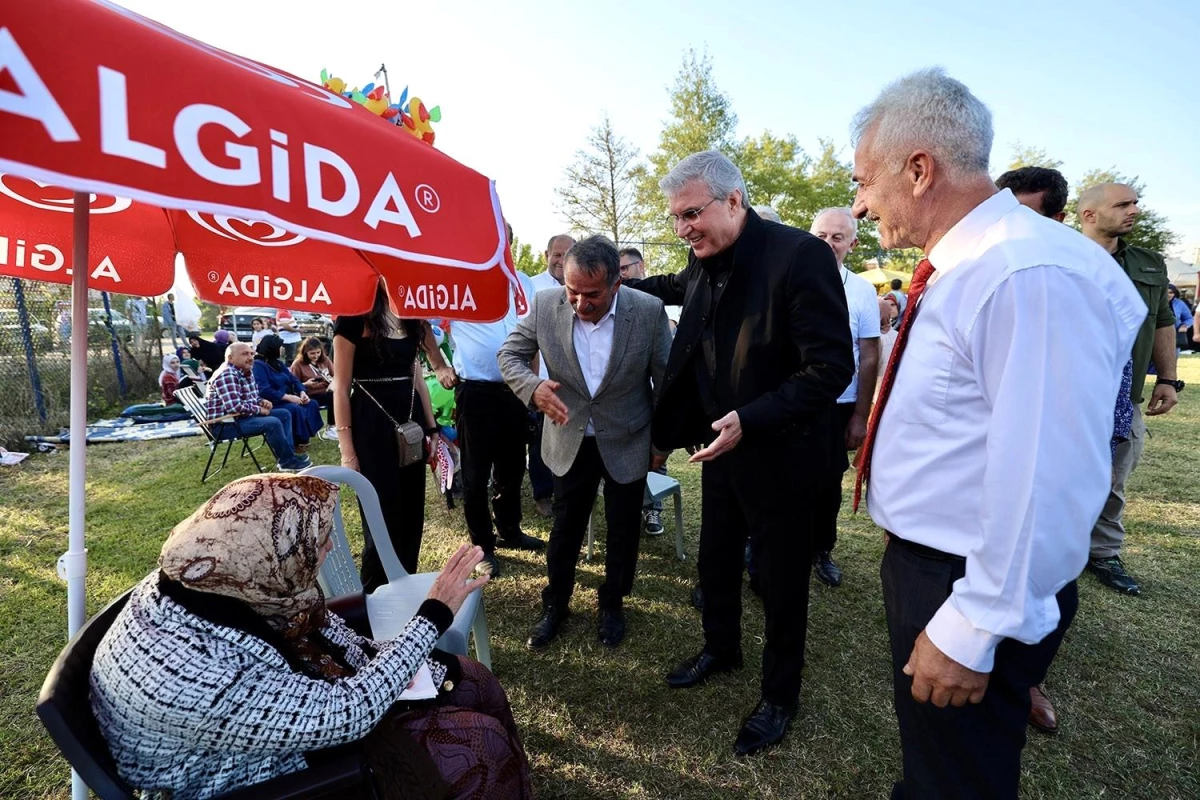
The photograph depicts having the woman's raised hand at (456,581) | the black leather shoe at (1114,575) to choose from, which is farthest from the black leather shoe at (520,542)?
the black leather shoe at (1114,575)

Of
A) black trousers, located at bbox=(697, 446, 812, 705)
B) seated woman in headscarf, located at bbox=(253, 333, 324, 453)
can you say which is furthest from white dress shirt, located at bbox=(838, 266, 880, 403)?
seated woman in headscarf, located at bbox=(253, 333, 324, 453)

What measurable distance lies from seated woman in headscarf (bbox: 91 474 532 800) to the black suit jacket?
136 cm

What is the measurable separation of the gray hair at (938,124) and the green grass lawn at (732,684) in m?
0.59

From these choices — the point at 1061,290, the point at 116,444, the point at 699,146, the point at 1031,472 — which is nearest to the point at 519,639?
the point at 1031,472

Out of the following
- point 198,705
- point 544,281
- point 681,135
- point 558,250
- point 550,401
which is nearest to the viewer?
point 198,705

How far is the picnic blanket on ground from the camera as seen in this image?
7.12 meters

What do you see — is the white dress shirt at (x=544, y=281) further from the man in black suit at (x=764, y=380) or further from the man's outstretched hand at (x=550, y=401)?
the man in black suit at (x=764, y=380)

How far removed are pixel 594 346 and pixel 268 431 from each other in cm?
508

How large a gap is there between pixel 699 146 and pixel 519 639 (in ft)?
65.4

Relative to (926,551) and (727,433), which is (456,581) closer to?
(727,433)

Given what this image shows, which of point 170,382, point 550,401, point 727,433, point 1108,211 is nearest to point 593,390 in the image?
point 550,401

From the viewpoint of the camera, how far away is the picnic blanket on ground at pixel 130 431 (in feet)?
23.4

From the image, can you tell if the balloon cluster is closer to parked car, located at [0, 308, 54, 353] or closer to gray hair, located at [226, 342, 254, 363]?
gray hair, located at [226, 342, 254, 363]

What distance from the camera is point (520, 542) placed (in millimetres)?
3998
